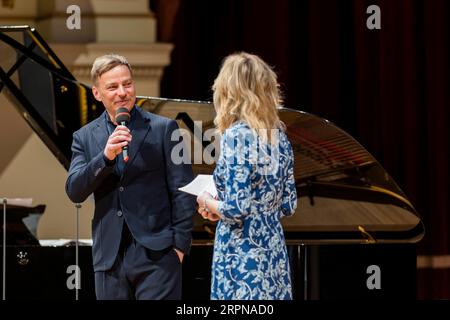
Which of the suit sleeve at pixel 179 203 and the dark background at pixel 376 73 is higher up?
the dark background at pixel 376 73

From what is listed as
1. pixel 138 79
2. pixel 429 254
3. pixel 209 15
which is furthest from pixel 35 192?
pixel 429 254

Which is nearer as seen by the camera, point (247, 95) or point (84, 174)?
point (247, 95)

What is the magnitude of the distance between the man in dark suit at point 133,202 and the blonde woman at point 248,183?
0.58 feet

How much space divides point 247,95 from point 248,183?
223mm

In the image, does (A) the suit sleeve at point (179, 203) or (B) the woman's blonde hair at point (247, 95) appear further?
(A) the suit sleeve at point (179, 203)

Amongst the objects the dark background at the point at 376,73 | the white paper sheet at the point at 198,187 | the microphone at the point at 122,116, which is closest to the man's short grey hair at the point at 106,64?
the microphone at the point at 122,116

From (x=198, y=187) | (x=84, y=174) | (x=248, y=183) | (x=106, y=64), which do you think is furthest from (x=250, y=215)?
(x=106, y=64)

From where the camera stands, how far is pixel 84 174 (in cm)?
278

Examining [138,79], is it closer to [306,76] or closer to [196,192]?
[306,76]

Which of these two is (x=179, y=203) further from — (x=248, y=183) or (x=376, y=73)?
(x=376, y=73)

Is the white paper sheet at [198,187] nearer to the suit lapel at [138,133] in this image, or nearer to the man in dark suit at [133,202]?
the man in dark suit at [133,202]

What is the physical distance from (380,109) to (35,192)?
192 cm

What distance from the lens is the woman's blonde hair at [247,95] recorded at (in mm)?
2592

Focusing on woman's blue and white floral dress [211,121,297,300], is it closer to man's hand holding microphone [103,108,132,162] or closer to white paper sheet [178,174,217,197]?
white paper sheet [178,174,217,197]
